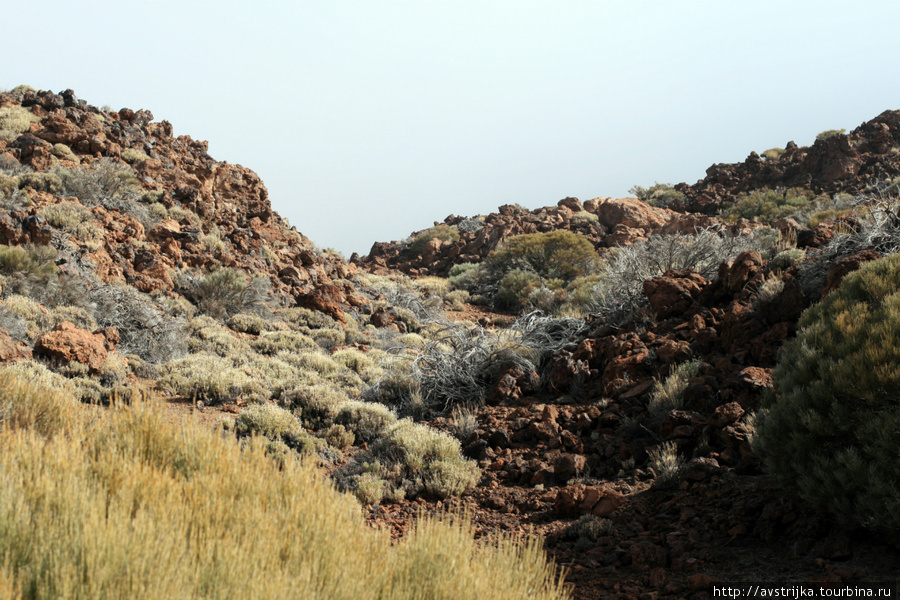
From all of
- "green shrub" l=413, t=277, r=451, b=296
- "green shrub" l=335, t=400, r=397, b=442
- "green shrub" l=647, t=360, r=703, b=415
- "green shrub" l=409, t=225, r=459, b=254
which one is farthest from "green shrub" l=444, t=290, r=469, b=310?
"green shrub" l=647, t=360, r=703, b=415

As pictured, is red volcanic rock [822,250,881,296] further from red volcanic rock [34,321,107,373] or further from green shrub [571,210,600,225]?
green shrub [571,210,600,225]

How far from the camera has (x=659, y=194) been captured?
33.2 metres

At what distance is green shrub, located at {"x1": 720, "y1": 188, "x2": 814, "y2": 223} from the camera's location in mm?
20878

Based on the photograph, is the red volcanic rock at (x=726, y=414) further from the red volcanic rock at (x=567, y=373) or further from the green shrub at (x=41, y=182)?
the green shrub at (x=41, y=182)

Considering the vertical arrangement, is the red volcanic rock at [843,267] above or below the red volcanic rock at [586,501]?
above

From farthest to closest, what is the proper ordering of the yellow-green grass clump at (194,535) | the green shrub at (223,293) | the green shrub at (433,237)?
the green shrub at (433,237), the green shrub at (223,293), the yellow-green grass clump at (194,535)

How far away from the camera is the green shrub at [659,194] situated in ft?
104

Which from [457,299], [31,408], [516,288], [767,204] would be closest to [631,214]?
[767,204]

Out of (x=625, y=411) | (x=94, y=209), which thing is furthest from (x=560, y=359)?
(x=94, y=209)

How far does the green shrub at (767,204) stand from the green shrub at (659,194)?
226 inches

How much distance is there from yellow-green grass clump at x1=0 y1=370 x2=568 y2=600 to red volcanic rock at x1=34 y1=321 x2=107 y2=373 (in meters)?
4.74

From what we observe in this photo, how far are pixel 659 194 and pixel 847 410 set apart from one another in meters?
31.7

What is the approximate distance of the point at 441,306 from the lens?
1831 centimetres

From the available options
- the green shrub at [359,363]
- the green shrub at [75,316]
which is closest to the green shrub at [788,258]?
the green shrub at [359,363]
